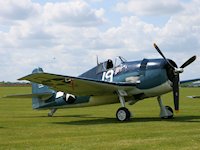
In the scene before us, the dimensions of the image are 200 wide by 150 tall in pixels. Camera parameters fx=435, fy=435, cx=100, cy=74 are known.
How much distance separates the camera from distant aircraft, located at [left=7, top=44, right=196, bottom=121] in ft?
49.8

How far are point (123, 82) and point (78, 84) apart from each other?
1696mm

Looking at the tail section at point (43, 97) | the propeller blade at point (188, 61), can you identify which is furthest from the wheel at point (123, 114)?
the tail section at point (43, 97)

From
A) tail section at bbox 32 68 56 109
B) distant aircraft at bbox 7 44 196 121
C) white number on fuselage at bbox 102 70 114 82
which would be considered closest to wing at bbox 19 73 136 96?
distant aircraft at bbox 7 44 196 121

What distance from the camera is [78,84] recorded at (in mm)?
15438

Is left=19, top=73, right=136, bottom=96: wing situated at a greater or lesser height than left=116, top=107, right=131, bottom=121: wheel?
greater

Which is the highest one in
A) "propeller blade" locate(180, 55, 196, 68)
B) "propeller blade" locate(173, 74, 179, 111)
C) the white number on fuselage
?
"propeller blade" locate(180, 55, 196, 68)

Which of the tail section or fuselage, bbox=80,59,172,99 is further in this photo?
the tail section

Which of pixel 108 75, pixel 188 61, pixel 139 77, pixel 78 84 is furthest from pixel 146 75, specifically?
pixel 78 84

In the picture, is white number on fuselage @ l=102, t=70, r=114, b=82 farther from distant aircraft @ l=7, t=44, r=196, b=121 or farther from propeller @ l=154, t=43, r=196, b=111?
propeller @ l=154, t=43, r=196, b=111

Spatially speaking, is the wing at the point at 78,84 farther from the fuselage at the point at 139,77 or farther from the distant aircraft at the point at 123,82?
the fuselage at the point at 139,77

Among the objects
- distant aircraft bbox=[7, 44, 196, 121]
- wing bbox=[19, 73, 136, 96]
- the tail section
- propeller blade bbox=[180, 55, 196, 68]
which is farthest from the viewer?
the tail section

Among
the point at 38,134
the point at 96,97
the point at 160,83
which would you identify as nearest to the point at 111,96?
the point at 96,97

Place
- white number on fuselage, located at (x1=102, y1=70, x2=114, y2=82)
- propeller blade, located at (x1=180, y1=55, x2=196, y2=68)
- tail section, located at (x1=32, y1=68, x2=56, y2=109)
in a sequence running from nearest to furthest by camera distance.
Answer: propeller blade, located at (x1=180, y1=55, x2=196, y2=68) < white number on fuselage, located at (x1=102, y1=70, x2=114, y2=82) < tail section, located at (x1=32, y1=68, x2=56, y2=109)

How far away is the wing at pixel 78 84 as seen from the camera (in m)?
14.5
